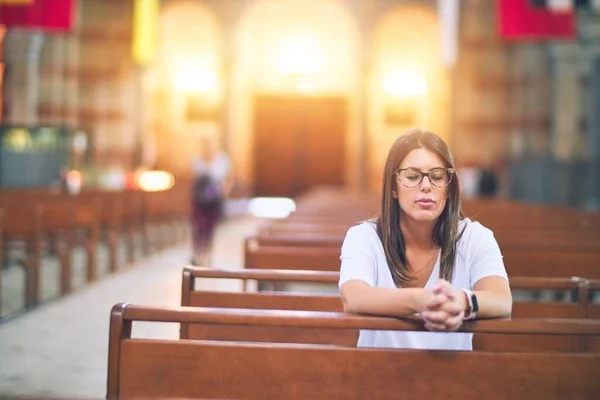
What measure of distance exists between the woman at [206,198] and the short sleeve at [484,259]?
6494 mm

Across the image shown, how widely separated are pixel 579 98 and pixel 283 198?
958cm

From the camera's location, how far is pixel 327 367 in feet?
6.23

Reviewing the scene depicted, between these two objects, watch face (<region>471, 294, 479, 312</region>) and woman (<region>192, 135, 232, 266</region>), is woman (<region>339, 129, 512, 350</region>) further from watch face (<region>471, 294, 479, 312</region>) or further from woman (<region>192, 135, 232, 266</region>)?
woman (<region>192, 135, 232, 266</region>)

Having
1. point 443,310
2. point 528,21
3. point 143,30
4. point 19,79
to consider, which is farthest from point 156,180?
point 443,310

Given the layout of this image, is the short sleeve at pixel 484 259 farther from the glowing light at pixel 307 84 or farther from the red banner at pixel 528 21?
the glowing light at pixel 307 84

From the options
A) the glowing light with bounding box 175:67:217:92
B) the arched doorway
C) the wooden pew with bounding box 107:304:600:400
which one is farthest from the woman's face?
the arched doorway

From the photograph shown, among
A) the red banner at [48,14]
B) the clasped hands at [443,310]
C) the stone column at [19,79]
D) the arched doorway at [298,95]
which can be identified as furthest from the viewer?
the arched doorway at [298,95]

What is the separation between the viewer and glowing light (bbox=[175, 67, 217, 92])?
69.7 ft

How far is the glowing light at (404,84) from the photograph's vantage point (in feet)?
69.4

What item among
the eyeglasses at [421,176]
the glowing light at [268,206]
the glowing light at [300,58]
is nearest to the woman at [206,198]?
the eyeglasses at [421,176]

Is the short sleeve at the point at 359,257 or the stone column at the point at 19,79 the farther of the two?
the stone column at the point at 19,79

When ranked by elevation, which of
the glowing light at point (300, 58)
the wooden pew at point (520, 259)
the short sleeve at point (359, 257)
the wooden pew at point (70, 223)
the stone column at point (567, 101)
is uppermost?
the glowing light at point (300, 58)

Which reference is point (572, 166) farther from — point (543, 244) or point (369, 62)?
point (543, 244)

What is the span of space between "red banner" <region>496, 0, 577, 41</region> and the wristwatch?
31.2 ft
